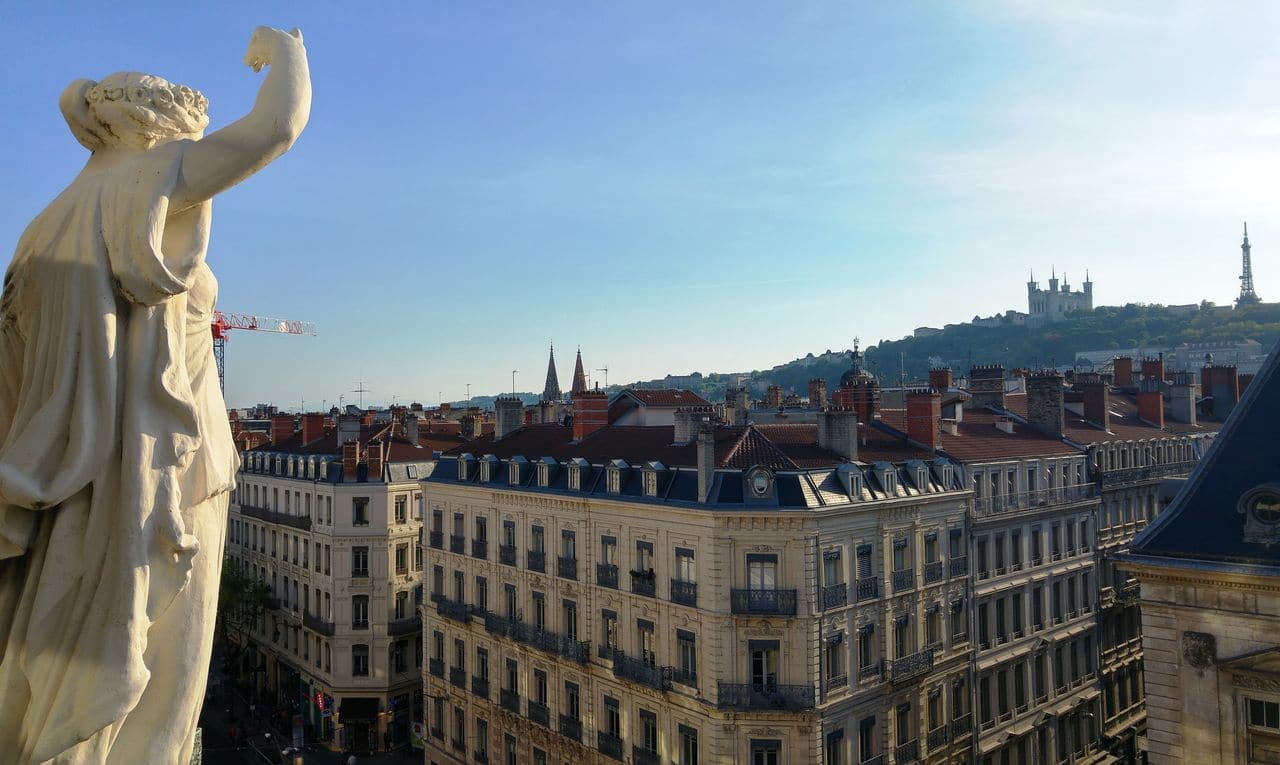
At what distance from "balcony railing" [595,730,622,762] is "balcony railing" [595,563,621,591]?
17.8ft

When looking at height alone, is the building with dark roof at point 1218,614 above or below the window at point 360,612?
above

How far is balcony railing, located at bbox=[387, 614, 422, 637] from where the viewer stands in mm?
47938

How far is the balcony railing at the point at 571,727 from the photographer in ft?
109

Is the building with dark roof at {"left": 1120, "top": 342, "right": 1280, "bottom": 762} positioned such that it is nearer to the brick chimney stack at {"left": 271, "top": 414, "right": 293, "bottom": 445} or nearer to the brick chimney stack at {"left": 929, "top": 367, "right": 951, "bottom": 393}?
the brick chimney stack at {"left": 929, "top": 367, "right": 951, "bottom": 393}

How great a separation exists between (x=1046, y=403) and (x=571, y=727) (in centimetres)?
2786

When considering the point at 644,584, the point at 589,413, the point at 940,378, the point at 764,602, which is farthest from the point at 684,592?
the point at 940,378

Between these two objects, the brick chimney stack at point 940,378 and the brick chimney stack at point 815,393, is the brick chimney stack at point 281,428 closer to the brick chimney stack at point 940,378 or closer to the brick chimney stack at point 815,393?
the brick chimney stack at point 815,393

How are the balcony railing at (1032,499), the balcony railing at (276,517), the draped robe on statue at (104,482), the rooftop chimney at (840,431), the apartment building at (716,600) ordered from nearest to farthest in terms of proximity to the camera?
1. the draped robe on statue at (104,482)
2. the apartment building at (716,600)
3. the rooftop chimney at (840,431)
4. the balcony railing at (1032,499)
5. the balcony railing at (276,517)

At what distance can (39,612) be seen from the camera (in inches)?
141

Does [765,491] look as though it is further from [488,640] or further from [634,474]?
[488,640]

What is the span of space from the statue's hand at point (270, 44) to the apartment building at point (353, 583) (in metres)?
45.9

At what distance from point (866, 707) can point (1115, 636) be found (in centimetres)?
2237

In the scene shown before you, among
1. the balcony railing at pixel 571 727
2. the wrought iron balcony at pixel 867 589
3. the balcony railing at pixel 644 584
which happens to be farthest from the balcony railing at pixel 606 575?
the wrought iron balcony at pixel 867 589

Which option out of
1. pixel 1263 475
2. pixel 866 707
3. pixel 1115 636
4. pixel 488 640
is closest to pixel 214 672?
pixel 488 640
